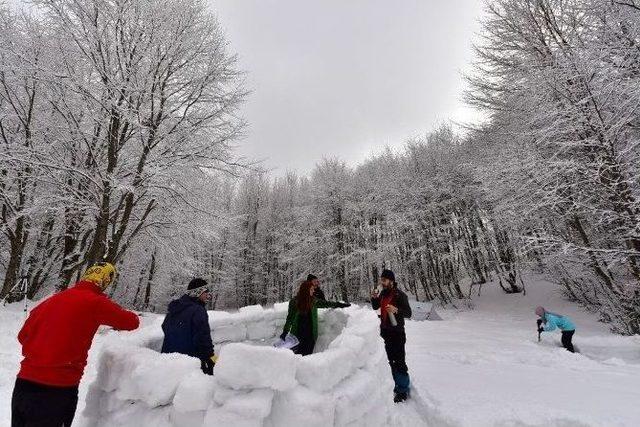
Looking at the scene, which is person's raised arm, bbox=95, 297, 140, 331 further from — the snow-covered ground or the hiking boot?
the hiking boot

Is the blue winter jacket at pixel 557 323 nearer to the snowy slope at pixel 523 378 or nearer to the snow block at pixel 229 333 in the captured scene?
the snowy slope at pixel 523 378

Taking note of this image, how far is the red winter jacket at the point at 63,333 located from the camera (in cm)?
220

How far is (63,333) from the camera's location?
2.25 meters

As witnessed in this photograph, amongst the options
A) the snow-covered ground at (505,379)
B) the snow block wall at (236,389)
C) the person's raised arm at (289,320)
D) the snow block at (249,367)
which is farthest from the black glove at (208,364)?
the snow-covered ground at (505,379)

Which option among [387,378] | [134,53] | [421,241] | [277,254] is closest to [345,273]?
[421,241]

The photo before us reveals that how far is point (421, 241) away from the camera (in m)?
21.0

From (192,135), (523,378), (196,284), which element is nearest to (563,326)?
(523,378)

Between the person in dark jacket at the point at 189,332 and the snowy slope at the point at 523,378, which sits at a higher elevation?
the person in dark jacket at the point at 189,332

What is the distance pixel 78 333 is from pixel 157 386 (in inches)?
25.0

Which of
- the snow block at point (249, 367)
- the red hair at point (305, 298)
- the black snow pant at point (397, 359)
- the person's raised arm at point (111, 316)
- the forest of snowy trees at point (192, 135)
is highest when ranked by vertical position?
the forest of snowy trees at point (192, 135)

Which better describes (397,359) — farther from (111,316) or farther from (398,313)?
(111,316)

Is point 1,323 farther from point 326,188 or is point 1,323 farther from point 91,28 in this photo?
point 326,188

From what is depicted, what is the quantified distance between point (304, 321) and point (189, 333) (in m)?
2.00

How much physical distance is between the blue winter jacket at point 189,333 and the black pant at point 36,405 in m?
0.92
